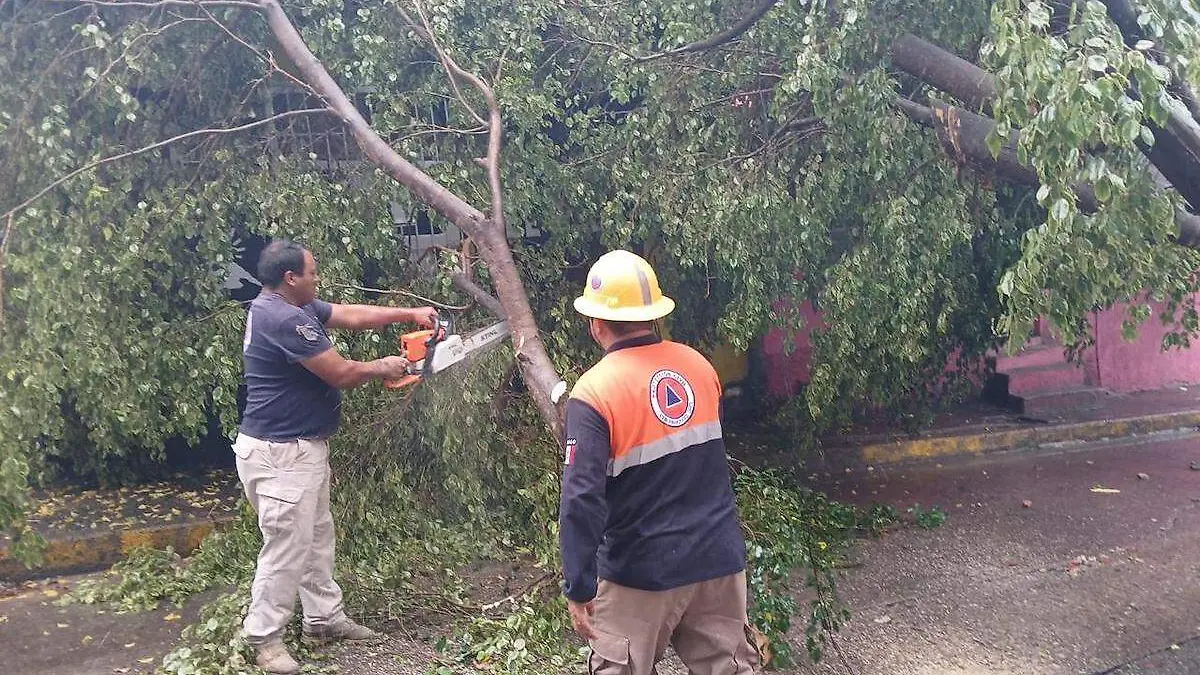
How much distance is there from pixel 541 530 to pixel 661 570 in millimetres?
2092

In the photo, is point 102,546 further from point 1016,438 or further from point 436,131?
point 1016,438

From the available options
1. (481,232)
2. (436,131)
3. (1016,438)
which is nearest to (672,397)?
(481,232)

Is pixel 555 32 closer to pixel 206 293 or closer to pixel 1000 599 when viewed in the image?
pixel 206 293

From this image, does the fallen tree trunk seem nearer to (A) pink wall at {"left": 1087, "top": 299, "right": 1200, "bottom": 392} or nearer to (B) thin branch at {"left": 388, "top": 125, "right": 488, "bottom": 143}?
(B) thin branch at {"left": 388, "top": 125, "right": 488, "bottom": 143}

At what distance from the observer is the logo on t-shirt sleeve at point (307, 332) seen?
3.72 m

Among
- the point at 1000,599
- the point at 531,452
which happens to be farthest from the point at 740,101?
the point at 1000,599

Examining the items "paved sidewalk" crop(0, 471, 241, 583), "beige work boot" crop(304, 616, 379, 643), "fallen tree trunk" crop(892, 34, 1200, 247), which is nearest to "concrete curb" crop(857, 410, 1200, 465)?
"fallen tree trunk" crop(892, 34, 1200, 247)

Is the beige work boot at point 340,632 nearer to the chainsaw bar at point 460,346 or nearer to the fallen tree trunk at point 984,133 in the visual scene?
the chainsaw bar at point 460,346

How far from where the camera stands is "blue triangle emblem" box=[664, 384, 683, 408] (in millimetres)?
2773

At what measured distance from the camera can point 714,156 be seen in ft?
18.1

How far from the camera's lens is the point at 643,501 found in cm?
278

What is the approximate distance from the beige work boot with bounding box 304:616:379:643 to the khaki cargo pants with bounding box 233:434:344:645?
28 centimetres

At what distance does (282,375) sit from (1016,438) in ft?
21.5

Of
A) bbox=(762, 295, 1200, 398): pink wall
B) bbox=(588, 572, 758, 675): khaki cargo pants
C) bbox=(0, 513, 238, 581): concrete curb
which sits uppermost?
bbox=(588, 572, 758, 675): khaki cargo pants
